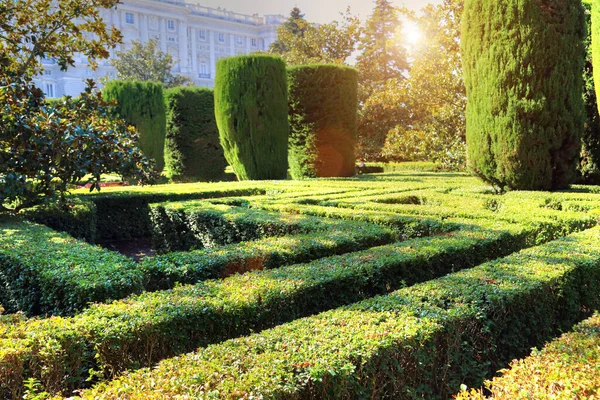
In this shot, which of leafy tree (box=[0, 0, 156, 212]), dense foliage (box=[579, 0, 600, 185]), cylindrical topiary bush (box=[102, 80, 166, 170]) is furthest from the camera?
cylindrical topiary bush (box=[102, 80, 166, 170])

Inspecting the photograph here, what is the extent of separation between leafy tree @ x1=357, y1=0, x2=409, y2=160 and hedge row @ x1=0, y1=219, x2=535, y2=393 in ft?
49.0

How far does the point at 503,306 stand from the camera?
3176mm

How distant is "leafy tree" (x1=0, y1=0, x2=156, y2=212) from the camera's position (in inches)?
273

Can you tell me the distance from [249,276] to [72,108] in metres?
6.28

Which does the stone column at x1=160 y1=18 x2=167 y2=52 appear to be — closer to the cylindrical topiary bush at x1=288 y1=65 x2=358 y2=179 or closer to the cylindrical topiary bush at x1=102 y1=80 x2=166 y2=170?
the cylindrical topiary bush at x1=102 y1=80 x2=166 y2=170

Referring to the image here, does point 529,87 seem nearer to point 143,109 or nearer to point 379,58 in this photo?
point 143,109

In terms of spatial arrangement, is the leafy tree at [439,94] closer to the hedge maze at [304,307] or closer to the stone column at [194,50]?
the hedge maze at [304,307]

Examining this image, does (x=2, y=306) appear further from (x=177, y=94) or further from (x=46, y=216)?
(x=177, y=94)

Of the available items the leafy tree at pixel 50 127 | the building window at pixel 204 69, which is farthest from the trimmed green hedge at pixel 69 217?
the building window at pixel 204 69

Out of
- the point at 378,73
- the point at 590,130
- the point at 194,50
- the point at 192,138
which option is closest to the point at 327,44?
the point at 378,73

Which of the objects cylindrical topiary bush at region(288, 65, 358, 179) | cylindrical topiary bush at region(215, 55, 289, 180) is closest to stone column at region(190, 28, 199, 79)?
cylindrical topiary bush at region(288, 65, 358, 179)

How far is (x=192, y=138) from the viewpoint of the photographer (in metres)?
17.6

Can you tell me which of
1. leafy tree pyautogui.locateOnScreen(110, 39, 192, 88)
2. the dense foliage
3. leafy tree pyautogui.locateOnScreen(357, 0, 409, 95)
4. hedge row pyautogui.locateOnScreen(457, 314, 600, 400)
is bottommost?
hedge row pyautogui.locateOnScreen(457, 314, 600, 400)

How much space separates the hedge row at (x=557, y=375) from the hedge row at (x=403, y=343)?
1.38 ft
